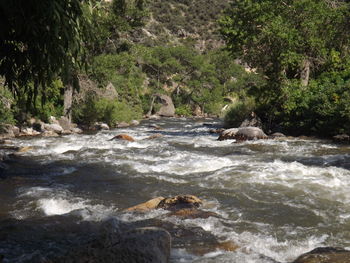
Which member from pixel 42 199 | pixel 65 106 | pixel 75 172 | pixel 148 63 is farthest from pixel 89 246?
pixel 148 63

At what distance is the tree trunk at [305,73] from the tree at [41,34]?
67.6 feet

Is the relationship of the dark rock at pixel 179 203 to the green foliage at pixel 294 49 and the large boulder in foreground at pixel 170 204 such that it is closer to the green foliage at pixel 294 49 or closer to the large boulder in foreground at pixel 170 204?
the large boulder in foreground at pixel 170 204

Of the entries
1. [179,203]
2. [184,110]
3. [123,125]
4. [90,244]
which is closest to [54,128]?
[123,125]

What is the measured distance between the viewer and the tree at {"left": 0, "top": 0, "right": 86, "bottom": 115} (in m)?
3.68

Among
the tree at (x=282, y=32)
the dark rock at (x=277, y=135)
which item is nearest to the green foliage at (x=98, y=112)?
the tree at (x=282, y=32)

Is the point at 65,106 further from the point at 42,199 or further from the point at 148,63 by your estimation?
the point at 148,63

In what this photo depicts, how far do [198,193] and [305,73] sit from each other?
16.7 m

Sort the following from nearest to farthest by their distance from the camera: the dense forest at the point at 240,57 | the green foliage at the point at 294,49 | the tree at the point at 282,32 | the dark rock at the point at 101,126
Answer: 1. the dense forest at the point at 240,57
2. the green foliage at the point at 294,49
3. the tree at the point at 282,32
4. the dark rock at the point at 101,126

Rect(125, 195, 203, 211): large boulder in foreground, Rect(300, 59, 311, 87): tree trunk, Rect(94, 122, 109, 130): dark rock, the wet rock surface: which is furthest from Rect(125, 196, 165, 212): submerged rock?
Rect(94, 122, 109, 130): dark rock

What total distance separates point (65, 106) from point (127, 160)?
45.3 ft

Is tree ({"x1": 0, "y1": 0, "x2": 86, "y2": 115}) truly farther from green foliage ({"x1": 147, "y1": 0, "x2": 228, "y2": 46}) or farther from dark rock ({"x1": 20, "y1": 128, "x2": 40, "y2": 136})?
green foliage ({"x1": 147, "y1": 0, "x2": 228, "y2": 46})

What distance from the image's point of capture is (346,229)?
21.9 ft

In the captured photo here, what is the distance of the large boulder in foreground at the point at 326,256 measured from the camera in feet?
15.9

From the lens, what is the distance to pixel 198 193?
9023 millimetres
